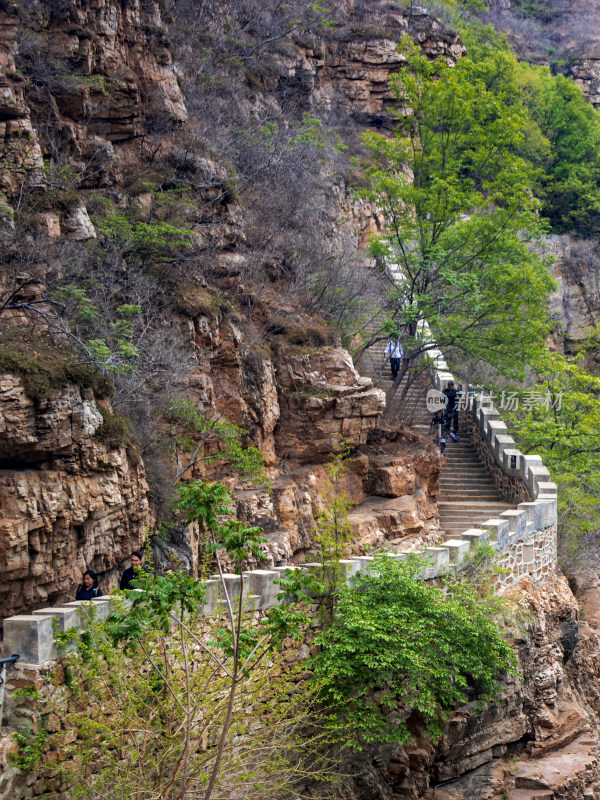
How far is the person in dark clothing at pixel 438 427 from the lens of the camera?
22.2 meters

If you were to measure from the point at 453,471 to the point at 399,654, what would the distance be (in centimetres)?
946

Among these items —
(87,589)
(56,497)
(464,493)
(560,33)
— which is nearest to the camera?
(87,589)

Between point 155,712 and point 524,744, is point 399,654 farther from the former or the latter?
point 155,712

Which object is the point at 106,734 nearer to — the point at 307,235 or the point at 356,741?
the point at 356,741

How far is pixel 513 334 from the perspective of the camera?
71.4 ft

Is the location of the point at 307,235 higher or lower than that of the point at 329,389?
higher

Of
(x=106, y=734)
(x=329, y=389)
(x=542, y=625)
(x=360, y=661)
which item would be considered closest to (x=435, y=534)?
(x=542, y=625)

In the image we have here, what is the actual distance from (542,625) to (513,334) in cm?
756

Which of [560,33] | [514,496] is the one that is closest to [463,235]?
[514,496]

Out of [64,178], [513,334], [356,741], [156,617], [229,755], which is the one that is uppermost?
[64,178]

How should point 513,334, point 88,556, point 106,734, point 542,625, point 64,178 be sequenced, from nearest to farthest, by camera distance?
point 106,734 < point 88,556 < point 64,178 < point 542,625 < point 513,334

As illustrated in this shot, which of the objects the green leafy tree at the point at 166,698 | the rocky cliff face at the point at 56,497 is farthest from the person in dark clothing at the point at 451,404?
the green leafy tree at the point at 166,698

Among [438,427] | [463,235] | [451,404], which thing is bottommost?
[438,427]

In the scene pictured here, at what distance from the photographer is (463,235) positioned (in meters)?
21.9
